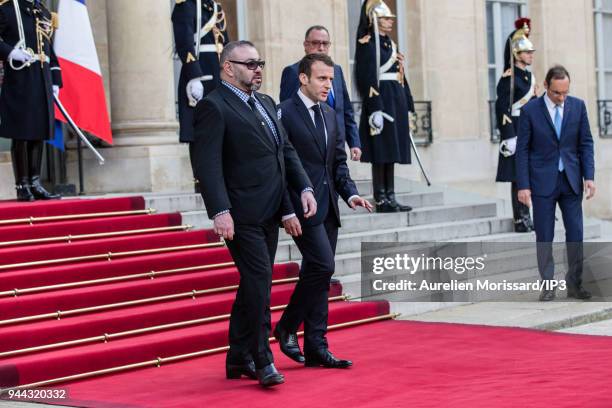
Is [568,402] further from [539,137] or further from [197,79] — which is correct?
[197,79]

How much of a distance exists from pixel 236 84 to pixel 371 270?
12.7ft

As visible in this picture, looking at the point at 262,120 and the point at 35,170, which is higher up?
the point at 262,120

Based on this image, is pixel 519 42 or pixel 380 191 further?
pixel 519 42

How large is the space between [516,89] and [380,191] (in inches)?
74.3

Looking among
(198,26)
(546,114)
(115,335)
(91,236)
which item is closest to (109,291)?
(115,335)

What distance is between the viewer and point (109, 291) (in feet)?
29.8

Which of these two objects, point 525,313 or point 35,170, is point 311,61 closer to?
point 525,313

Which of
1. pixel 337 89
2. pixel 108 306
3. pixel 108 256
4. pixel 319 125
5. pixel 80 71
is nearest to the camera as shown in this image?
pixel 319 125

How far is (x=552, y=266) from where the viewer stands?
35.7 feet

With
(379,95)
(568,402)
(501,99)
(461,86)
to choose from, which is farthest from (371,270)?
(461,86)

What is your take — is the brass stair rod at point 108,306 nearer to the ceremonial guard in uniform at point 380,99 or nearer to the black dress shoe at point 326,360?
the black dress shoe at point 326,360

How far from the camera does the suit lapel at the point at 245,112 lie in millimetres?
7398

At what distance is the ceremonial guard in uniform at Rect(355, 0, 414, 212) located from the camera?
41.1 ft

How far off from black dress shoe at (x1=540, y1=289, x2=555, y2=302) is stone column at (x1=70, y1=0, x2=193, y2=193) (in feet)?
12.8
